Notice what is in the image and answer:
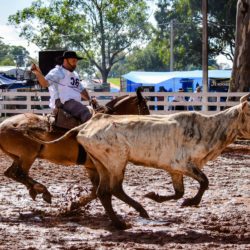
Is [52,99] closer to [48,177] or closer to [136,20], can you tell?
[48,177]

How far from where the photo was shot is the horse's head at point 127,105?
9805 millimetres

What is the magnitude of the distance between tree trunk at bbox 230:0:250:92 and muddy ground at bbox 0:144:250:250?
34.9 feet

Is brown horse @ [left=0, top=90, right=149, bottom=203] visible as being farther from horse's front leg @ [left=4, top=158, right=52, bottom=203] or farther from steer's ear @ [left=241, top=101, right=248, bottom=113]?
steer's ear @ [left=241, top=101, right=248, bottom=113]

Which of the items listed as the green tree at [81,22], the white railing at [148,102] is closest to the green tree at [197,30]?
the green tree at [81,22]

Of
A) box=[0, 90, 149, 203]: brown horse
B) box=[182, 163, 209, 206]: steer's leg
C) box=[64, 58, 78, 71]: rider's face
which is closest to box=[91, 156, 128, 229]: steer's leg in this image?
Result: box=[182, 163, 209, 206]: steer's leg

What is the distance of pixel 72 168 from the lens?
13.3 metres

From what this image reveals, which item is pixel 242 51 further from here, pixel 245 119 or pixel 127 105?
pixel 245 119

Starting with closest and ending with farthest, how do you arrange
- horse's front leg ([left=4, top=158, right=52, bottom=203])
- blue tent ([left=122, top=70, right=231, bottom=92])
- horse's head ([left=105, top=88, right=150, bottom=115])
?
horse's front leg ([left=4, top=158, right=52, bottom=203]), horse's head ([left=105, top=88, right=150, bottom=115]), blue tent ([left=122, top=70, right=231, bottom=92])

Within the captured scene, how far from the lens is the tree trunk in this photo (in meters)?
22.1

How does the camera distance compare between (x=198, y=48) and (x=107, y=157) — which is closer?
(x=107, y=157)

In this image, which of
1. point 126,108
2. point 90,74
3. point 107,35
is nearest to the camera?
point 126,108

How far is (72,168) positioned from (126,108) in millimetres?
3638

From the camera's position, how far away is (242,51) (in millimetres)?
22281

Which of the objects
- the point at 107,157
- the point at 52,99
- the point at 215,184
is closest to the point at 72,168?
the point at 215,184
